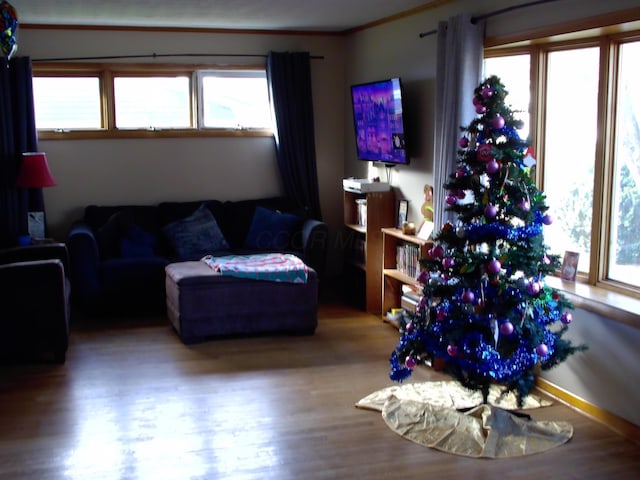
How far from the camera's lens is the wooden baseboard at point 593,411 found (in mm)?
3674

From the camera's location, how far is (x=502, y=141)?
3.72 metres

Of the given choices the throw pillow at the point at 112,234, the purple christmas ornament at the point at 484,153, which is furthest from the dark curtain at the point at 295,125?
the purple christmas ornament at the point at 484,153

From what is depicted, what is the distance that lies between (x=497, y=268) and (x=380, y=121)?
274 cm

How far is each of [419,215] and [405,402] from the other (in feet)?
6.34

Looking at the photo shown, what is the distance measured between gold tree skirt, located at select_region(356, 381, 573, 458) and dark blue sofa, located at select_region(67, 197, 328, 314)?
2.28 m

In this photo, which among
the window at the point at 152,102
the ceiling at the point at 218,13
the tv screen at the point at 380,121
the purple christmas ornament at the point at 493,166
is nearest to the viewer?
the purple christmas ornament at the point at 493,166

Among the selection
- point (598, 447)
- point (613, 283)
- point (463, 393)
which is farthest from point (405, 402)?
point (613, 283)

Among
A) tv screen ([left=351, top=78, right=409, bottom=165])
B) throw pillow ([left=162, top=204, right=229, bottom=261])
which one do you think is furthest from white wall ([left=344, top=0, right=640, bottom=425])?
throw pillow ([left=162, top=204, right=229, bottom=261])

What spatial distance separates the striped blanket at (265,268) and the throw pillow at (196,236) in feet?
2.10

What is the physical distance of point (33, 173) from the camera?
6074 millimetres

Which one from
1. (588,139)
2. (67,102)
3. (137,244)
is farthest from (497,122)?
(67,102)

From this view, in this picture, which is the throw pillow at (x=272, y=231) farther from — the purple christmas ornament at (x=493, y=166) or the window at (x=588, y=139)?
the purple christmas ornament at (x=493, y=166)

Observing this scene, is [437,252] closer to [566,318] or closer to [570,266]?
[566,318]

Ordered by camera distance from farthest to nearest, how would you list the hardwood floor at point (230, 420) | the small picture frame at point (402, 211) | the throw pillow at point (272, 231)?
the throw pillow at point (272, 231) → the small picture frame at point (402, 211) → the hardwood floor at point (230, 420)
